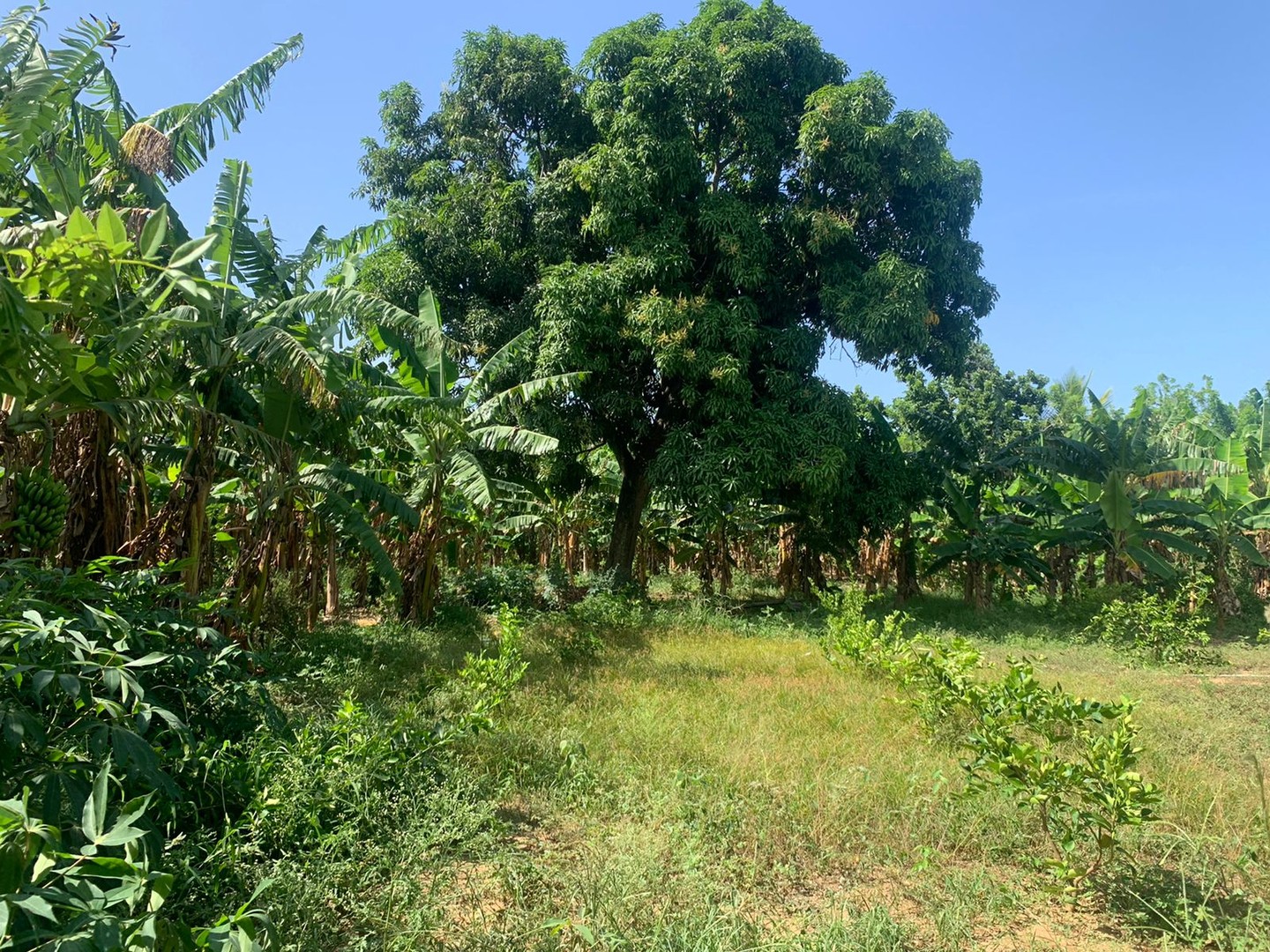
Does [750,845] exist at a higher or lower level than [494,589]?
lower

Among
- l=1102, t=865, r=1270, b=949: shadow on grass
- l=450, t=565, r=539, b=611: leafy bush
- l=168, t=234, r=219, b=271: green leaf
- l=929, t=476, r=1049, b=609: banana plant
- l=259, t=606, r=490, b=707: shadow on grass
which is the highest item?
l=168, t=234, r=219, b=271: green leaf

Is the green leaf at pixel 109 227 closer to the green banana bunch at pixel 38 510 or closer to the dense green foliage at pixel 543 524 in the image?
the dense green foliage at pixel 543 524

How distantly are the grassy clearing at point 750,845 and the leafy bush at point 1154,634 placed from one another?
3.13 m

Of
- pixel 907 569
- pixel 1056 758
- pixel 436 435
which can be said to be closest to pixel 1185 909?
pixel 1056 758

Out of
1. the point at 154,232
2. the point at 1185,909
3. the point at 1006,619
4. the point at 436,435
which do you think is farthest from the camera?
the point at 1006,619

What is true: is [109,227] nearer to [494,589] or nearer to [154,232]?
[154,232]

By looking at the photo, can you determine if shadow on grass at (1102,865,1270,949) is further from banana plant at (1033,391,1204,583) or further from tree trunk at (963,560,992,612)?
tree trunk at (963,560,992,612)

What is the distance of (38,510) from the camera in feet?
14.9

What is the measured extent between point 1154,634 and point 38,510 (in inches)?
431

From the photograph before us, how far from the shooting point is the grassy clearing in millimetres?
2760

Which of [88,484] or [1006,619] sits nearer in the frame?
[88,484]

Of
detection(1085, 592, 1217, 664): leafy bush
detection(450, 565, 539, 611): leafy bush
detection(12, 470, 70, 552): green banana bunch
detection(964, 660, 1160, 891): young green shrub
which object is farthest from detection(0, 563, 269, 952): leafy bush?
detection(1085, 592, 1217, 664): leafy bush

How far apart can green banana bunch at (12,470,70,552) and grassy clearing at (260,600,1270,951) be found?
1.95m

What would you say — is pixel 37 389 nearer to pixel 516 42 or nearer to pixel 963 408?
pixel 516 42
